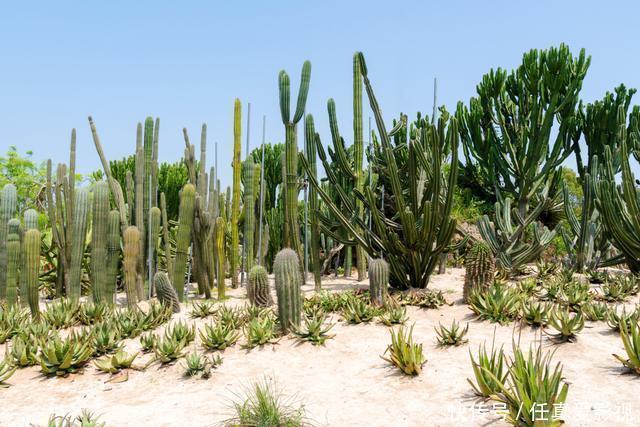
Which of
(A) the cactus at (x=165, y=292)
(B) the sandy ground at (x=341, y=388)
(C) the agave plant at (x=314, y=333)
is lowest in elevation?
(B) the sandy ground at (x=341, y=388)

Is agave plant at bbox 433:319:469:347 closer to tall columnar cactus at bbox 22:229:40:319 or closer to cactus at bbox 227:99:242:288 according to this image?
cactus at bbox 227:99:242:288

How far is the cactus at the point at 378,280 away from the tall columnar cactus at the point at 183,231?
294 cm

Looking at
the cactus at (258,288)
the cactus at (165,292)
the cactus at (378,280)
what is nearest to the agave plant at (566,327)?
the cactus at (378,280)

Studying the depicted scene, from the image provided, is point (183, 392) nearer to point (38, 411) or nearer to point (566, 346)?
point (38, 411)

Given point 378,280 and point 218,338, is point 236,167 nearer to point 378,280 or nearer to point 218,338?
point 378,280

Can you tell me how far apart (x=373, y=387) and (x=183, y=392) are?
5.72 feet

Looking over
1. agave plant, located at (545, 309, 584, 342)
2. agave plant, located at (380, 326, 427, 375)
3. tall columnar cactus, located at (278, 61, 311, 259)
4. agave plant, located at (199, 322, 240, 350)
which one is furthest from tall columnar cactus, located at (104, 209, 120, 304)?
agave plant, located at (545, 309, 584, 342)

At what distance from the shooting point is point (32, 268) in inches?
286

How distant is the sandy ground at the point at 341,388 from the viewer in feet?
13.9

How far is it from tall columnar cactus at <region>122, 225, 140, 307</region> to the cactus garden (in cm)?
3

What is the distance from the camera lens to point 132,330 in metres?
6.60

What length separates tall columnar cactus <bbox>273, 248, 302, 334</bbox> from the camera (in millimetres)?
6195

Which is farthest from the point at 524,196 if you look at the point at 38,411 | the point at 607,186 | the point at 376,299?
the point at 38,411

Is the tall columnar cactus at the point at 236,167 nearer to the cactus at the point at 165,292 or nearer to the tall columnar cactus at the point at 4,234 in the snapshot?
the cactus at the point at 165,292
